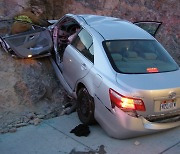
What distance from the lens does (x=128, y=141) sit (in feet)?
15.6

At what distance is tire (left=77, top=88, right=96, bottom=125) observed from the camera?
16.4ft

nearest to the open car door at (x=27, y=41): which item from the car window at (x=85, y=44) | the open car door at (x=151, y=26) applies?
the car window at (x=85, y=44)

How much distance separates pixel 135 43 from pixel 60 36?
79.5 inches

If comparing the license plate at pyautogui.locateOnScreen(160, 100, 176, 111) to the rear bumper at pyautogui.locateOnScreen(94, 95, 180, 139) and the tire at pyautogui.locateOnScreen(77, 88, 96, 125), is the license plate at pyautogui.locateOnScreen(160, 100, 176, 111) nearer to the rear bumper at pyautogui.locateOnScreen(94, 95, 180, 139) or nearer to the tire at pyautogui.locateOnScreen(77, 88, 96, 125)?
the rear bumper at pyautogui.locateOnScreen(94, 95, 180, 139)

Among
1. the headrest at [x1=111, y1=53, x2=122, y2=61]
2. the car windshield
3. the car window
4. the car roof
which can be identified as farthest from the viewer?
the car roof

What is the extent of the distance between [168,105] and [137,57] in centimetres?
103

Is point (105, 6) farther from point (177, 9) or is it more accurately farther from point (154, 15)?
point (177, 9)

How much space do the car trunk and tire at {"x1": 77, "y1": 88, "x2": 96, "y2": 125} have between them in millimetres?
704

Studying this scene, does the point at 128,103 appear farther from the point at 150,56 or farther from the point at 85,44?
the point at 85,44

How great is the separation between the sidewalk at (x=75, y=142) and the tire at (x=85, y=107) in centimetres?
18

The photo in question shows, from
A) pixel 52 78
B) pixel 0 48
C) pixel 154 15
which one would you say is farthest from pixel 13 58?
pixel 154 15

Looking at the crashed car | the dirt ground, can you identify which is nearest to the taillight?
the crashed car

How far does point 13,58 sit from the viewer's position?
652cm

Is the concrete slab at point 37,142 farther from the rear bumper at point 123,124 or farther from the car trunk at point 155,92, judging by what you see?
the car trunk at point 155,92
